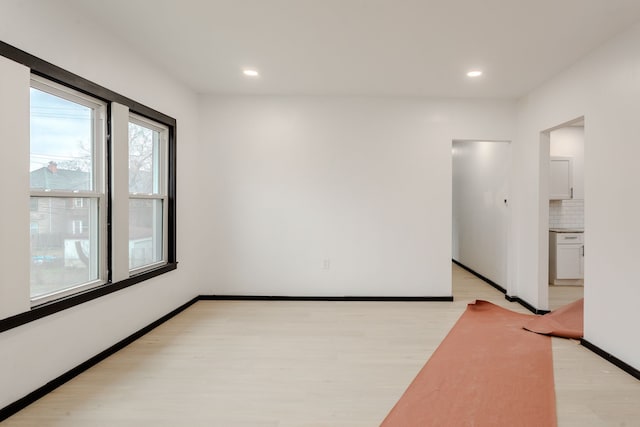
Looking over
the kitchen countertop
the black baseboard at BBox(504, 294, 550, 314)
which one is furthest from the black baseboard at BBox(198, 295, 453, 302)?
the kitchen countertop

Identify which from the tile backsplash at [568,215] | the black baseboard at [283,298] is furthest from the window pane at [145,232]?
the tile backsplash at [568,215]

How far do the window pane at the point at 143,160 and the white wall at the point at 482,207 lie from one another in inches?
178

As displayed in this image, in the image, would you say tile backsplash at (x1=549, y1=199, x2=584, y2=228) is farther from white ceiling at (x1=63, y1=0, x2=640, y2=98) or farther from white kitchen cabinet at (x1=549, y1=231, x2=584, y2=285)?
white ceiling at (x1=63, y1=0, x2=640, y2=98)

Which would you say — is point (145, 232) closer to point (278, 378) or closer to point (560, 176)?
point (278, 378)

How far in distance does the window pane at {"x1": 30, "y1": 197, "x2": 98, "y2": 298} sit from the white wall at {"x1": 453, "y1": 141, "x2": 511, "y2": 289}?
487 centimetres

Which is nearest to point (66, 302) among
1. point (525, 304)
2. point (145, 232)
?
point (145, 232)

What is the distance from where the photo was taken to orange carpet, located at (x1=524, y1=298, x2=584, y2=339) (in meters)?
3.19

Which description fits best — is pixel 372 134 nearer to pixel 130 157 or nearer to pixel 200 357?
pixel 130 157

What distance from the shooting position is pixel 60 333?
7.59 feet

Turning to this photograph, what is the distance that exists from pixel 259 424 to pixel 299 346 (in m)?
1.08

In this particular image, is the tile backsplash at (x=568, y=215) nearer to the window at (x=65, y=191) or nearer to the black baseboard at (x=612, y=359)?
the black baseboard at (x=612, y=359)

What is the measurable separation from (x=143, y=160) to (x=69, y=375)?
2035mm

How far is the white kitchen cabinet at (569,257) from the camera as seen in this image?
5227mm

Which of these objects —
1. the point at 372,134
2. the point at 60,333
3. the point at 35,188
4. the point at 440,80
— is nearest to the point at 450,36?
the point at 440,80
